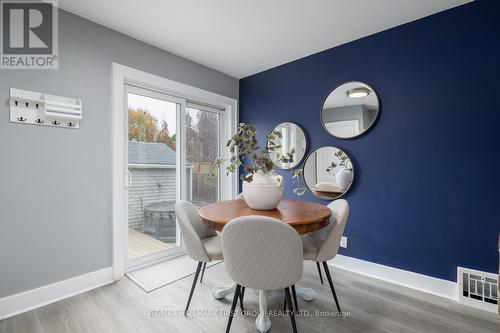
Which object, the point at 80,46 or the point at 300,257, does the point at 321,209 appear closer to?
the point at 300,257

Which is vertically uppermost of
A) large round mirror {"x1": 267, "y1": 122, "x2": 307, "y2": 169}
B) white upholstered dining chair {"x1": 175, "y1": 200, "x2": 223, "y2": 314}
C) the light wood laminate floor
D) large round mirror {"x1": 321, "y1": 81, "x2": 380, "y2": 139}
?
large round mirror {"x1": 321, "y1": 81, "x2": 380, "y2": 139}

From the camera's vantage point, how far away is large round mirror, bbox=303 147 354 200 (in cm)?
259

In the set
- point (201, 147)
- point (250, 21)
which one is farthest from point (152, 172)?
point (250, 21)

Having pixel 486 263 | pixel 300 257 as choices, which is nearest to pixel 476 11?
pixel 486 263

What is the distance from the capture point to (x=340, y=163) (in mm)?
2623

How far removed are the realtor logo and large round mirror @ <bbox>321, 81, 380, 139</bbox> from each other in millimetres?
2776

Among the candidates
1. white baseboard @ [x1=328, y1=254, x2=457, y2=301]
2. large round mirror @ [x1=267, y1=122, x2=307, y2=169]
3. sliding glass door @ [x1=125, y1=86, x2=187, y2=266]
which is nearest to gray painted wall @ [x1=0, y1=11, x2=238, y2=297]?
sliding glass door @ [x1=125, y1=86, x2=187, y2=266]

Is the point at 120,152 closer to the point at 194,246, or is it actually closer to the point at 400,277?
the point at 194,246

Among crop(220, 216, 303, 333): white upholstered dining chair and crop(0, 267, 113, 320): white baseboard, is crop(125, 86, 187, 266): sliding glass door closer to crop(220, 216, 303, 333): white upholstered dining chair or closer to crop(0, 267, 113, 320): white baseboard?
crop(0, 267, 113, 320): white baseboard

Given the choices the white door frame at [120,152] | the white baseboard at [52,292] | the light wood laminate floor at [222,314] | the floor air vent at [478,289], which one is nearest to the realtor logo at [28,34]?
the white door frame at [120,152]

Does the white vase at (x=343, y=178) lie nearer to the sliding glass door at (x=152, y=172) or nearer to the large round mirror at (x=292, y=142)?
the large round mirror at (x=292, y=142)

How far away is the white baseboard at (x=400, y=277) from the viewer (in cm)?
200

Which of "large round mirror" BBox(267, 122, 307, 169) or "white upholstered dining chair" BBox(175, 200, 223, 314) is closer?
"white upholstered dining chair" BBox(175, 200, 223, 314)

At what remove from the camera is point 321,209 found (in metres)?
1.78
